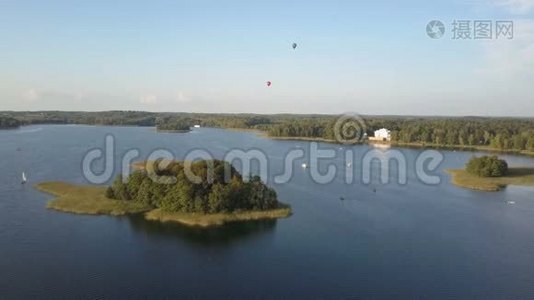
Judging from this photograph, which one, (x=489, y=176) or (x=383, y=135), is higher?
(x=383, y=135)

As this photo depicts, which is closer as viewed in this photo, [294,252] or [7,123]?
[294,252]

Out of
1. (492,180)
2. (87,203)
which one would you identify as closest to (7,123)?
(87,203)

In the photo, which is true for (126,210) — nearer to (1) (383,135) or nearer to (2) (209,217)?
(2) (209,217)

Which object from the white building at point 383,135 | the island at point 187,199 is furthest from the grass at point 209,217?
the white building at point 383,135

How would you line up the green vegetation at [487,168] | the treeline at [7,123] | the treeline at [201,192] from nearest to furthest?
the treeline at [201,192] → the green vegetation at [487,168] → the treeline at [7,123]

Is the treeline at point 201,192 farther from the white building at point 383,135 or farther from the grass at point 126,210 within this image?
the white building at point 383,135

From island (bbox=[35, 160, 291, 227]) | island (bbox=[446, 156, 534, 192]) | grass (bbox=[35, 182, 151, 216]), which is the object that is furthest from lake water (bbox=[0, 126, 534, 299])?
island (bbox=[446, 156, 534, 192])
